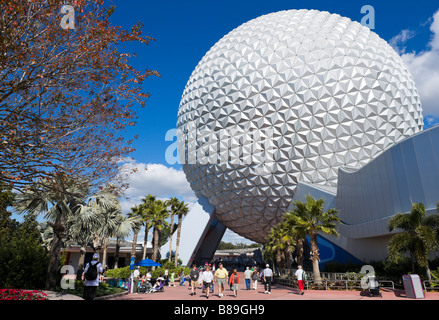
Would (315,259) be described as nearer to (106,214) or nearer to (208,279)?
(208,279)

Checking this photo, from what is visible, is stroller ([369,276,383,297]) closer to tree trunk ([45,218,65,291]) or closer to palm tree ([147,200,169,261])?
tree trunk ([45,218,65,291])

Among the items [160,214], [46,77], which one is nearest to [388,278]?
[46,77]

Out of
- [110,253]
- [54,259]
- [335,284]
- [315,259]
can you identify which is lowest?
[335,284]

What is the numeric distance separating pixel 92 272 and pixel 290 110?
1828 cm

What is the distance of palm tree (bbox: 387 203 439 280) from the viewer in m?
10.4

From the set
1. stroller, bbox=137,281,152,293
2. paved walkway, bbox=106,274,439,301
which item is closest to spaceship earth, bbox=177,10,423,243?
paved walkway, bbox=106,274,439,301

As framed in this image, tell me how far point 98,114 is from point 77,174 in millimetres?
1806

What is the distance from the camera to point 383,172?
13797mm

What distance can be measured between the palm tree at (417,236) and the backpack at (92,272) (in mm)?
10524

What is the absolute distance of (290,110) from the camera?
21328mm

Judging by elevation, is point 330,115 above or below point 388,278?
above

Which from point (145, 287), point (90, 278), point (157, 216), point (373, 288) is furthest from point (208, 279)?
point (157, 216)

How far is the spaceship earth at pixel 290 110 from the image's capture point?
2073cm
